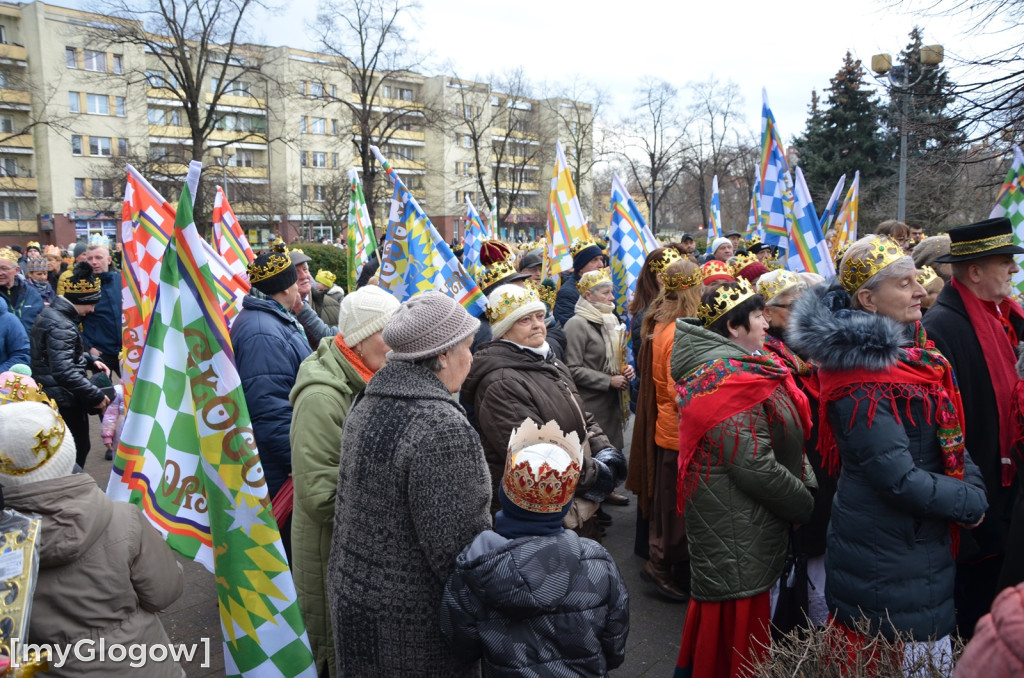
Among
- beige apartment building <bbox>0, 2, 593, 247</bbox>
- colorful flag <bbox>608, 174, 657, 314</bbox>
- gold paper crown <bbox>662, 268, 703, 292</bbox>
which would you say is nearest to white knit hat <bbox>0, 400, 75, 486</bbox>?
gold paper crown <bbox>662, 268, 703, 292</bbox>

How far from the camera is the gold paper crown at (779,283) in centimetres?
420

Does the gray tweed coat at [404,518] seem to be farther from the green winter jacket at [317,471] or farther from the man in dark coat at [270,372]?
the man in dark coat at [270,372]

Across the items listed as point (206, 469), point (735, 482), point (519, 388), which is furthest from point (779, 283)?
point (206, 469)

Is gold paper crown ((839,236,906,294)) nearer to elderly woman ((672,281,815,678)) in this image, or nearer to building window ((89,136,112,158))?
elderly woman ((672,281,815,678))

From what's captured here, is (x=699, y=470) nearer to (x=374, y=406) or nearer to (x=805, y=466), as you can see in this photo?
(x=805, y=466)

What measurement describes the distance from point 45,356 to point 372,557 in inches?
194

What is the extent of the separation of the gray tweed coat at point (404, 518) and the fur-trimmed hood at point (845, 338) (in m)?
1.36

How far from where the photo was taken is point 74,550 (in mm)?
2291

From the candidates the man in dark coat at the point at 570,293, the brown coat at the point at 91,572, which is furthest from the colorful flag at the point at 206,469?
the man in dark coat at the point at 570,293

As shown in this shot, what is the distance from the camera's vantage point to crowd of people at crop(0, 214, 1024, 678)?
7.36ft

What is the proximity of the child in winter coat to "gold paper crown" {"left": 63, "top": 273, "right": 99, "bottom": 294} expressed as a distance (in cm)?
593

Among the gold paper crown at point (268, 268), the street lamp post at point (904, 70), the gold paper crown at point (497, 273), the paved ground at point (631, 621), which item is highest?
the street lamp post at point (904, 70)

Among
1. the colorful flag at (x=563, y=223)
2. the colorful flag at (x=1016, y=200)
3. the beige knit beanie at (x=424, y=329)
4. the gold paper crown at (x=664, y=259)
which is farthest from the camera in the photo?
the colorful flag at (x=563, y=223)

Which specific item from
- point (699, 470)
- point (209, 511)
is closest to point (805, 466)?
point (699, 470)
